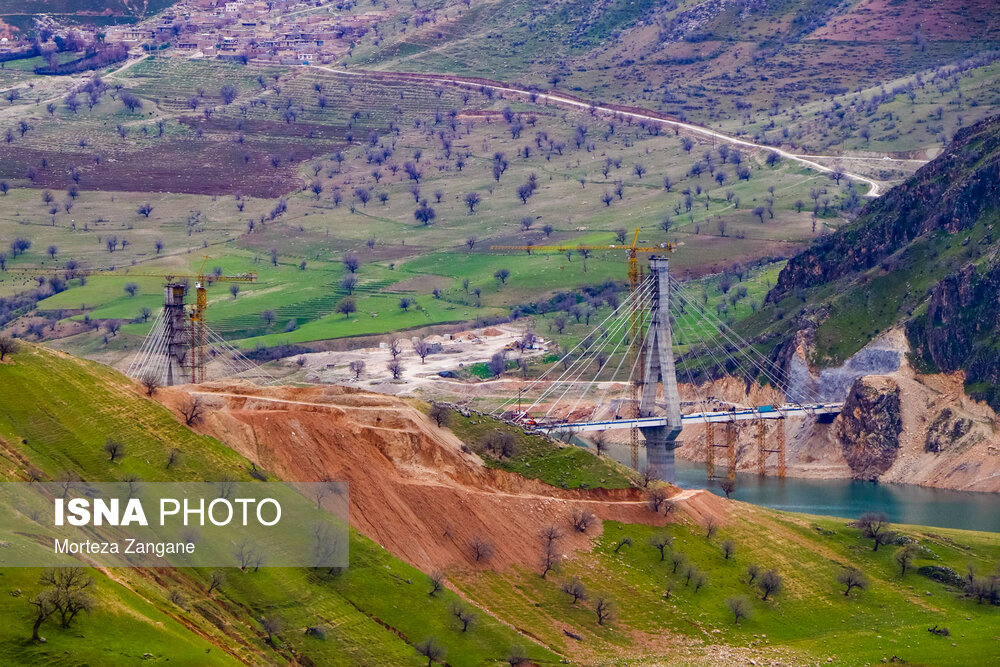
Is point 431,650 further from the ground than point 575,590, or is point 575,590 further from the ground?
point 431,650

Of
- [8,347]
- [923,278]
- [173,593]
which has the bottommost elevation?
[173,593]

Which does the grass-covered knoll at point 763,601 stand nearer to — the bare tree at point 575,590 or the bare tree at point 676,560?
the bare tree at point 676,560

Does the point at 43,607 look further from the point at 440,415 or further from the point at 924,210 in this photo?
the point at 924,210

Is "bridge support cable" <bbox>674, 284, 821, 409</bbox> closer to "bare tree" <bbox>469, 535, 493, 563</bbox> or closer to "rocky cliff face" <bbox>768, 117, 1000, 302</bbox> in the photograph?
"rocky cliff face" <bbox>768, 117, 1000, 302</bbox>

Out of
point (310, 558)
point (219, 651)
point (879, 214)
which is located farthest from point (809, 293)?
point (219, 651)

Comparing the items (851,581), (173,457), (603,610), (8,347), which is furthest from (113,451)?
(851,581)

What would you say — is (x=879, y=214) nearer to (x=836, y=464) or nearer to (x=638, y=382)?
(x=836, y=464)

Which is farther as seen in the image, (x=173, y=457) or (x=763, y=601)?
(x=763, y=601)

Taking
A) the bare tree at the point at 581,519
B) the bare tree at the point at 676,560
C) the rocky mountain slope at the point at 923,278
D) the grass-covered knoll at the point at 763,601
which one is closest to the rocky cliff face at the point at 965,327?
the rocky mountain slope at the point at 923,278
